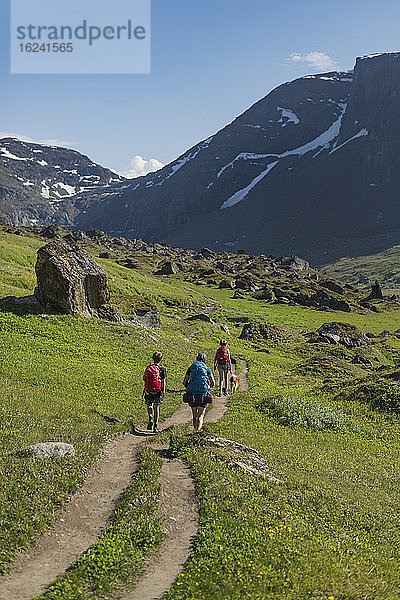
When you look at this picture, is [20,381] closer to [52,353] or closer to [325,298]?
[52,353]

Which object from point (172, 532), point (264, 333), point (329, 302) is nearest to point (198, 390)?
point (172, 532)

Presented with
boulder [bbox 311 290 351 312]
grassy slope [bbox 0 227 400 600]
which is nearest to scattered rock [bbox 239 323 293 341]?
grassy slope [bbox 0 227 400 600]

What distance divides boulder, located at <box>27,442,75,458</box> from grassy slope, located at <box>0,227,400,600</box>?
20.6 inches

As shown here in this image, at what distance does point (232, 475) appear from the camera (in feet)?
46.5

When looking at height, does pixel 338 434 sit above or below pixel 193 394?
below

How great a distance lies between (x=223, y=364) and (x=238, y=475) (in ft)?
53.3

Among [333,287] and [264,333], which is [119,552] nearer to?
[264,333]

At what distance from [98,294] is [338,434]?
25320 millimetres

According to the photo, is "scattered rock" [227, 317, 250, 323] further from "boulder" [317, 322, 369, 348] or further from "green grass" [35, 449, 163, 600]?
"green grass" [35, 449, 163, 600]

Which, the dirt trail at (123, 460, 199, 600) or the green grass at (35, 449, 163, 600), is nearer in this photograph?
the green grass at (35, 449, 163, 600)

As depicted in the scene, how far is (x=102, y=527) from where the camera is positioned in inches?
450

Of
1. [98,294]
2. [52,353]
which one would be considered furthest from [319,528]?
[98,294]

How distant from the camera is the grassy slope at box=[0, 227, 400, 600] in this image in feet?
29.8

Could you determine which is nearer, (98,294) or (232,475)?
(232,475)
